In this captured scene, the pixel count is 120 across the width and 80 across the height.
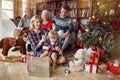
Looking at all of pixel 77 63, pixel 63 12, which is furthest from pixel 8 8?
pixel 77 63

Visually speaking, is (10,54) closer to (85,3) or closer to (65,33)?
(65,33)

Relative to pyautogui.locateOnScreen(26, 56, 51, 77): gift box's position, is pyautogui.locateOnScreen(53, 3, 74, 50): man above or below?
above

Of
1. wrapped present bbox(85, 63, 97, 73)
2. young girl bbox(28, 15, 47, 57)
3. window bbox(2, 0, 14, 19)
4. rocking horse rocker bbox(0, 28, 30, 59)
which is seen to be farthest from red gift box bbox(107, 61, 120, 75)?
window bbox(2, 0, 14, 19)

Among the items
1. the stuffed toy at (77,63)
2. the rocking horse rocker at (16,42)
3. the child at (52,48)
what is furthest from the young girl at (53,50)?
the rocking horse rocker at (16,42)

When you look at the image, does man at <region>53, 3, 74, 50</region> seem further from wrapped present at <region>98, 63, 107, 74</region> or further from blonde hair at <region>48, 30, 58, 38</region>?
wrapped present at <region>98, 63, 107, 74</region>

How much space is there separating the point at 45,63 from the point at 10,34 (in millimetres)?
454

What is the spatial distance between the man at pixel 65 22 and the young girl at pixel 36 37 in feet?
0.61

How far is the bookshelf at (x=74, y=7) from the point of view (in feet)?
6.84

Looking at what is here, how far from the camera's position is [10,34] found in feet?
7.68

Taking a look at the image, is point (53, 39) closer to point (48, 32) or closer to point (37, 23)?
point (48, 32)

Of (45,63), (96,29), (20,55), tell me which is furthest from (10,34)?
(96,29)

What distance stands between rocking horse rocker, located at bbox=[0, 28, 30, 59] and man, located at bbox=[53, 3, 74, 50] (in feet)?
1.05

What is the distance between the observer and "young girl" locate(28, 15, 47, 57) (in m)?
2.35

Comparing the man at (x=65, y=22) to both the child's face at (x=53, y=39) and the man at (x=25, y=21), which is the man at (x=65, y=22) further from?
the man at (x=25, y=21)
